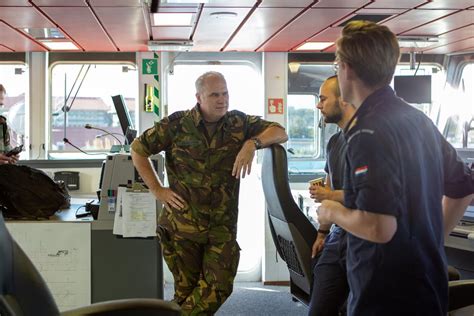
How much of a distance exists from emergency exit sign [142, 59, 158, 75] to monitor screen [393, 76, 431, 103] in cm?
247

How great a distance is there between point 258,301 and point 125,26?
8.82 ft

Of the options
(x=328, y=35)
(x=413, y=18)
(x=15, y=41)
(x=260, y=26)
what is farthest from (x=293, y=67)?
(x=15, y=41)

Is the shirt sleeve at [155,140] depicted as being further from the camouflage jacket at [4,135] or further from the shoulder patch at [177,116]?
the camouflage jacket at [4,135]

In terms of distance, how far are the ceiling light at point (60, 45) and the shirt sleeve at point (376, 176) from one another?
13.9ft

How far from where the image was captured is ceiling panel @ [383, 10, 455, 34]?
368cm

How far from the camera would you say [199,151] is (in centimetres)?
266

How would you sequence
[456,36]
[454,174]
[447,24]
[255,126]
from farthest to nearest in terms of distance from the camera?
[456,36], [447,24], [255,126], [454,174]

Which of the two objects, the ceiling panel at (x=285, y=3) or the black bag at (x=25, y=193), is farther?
the ceiling panel at (x=285, y=3)

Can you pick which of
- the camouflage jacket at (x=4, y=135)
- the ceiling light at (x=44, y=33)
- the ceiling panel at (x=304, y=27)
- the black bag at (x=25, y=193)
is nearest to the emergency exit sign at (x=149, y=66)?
the ceiling light at (x=44, y=33)

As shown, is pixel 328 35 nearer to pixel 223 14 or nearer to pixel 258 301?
pixel 223 14

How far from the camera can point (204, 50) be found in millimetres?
5422

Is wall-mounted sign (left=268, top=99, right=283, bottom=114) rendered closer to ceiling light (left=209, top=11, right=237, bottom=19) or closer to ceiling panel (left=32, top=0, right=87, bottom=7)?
ceiling light (left=209, top=11, right=237, bottom=19)

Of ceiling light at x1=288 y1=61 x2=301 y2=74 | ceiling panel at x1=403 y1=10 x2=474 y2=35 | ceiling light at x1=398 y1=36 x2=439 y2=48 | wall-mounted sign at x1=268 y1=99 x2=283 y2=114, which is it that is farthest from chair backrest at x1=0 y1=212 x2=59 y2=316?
ceiling light at x1=288 y1=61 x2=301 y2=74

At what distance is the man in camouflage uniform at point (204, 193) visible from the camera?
262 cm
